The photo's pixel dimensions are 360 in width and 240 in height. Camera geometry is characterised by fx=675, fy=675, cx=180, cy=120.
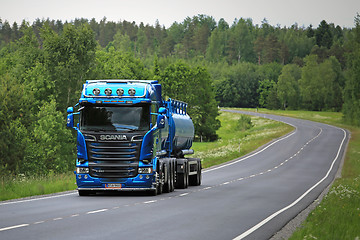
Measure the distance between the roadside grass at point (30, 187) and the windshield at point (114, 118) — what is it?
3.04 metres

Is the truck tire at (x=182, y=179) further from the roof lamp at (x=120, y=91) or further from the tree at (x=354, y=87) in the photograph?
the tree at (x=354, y=87)

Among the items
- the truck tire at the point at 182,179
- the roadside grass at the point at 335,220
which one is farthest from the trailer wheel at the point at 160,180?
the roadside grass at the point at 335,220

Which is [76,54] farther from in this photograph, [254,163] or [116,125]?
[116,125]

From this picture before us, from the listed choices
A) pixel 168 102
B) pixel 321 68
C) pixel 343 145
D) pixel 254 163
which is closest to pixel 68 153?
pixel 254 163

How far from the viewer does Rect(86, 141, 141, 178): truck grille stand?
21844 mm

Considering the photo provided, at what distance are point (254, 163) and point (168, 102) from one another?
28760 millimetres

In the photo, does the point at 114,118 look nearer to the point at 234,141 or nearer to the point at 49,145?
the point at 49,145

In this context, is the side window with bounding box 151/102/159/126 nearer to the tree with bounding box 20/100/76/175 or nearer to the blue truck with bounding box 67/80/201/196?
the blue truck with bounding box 67/80/201/196

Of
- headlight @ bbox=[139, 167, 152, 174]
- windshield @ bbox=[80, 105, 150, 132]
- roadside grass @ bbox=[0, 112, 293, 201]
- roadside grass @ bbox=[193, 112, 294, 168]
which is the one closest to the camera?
windshield @ bbox=[80, 105, 150, 132]

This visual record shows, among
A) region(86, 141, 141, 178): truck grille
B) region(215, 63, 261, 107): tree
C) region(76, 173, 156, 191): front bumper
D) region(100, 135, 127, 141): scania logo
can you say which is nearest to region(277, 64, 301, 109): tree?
region(215, 63, 261, 107): tree

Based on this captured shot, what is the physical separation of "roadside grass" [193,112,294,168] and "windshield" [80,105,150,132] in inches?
1148

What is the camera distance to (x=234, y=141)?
284 feet

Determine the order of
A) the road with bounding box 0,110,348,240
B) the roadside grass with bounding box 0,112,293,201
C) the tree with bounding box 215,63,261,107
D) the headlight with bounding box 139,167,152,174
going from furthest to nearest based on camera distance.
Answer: the tree with bounding box 215,63,261,107 < the roadside grass with bounding box 0,112,293,201 < the headlight with bounding box 139,167,152,174 < the road with bounding box 0,110,348,240

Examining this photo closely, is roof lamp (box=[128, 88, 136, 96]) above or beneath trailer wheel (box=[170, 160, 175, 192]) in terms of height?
above
